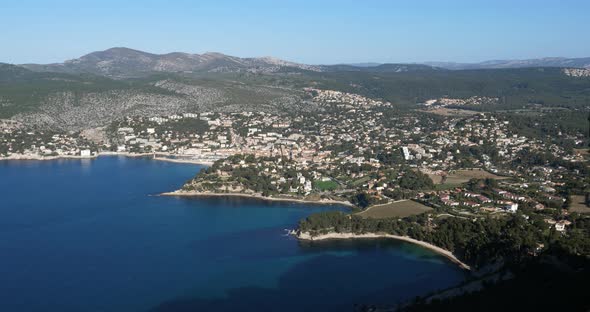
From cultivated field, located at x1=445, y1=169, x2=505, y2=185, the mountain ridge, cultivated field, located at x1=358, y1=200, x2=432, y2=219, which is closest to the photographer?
cultivated field, located at x1=358, y1=200, x2=432, y2=219

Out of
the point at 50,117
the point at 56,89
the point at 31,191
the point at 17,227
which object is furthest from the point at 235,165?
the point at 56,89

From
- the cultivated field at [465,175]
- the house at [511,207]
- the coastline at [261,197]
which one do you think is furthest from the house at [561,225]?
the coastline at [261,197]

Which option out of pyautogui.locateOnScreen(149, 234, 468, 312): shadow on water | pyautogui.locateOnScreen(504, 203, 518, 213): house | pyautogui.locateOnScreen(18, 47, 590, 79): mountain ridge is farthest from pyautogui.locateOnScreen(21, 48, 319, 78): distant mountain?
pyautogui.locateOnScreen(149, 234, 468, 312): shadow on water

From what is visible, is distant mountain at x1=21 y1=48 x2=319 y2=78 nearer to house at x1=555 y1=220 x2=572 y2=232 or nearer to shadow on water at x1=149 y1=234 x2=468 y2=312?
shadow on water at x1=149 y1=234 x2=468 y2=312

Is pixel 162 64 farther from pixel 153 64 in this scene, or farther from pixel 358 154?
pixel 358 154

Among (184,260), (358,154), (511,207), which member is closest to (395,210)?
(511,207)

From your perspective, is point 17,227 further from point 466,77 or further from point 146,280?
point 466,77
